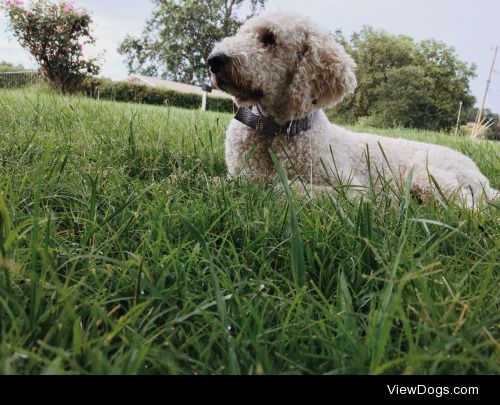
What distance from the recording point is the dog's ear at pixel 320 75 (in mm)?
2820

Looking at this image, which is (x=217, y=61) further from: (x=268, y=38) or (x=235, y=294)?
(x=235, y=294)

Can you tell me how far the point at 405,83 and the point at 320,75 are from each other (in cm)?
4419

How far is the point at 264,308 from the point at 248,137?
2001 millimetres

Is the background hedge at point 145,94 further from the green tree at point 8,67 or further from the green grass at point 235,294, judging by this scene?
the green grass at point 235,294

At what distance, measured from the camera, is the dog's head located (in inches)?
106

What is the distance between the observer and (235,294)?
3.19 feet

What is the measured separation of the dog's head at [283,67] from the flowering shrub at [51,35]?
13.2 metres

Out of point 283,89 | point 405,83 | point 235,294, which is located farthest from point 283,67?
point 405,83

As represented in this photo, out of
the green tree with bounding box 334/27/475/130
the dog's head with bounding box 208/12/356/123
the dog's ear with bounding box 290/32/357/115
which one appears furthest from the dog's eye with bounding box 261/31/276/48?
the green tree with bounding box 334/27/475/130

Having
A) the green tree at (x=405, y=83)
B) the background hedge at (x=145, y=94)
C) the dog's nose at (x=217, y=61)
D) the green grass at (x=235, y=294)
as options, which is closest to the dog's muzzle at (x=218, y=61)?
the dog's nose at (x=217, y=61)

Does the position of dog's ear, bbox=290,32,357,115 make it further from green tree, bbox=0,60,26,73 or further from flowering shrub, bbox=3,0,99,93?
green tree, bbox=0,60,26,73

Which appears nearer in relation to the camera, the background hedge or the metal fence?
the metal fence

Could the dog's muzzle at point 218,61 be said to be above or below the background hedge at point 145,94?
below

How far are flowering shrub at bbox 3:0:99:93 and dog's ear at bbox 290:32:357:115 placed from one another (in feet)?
43.7
